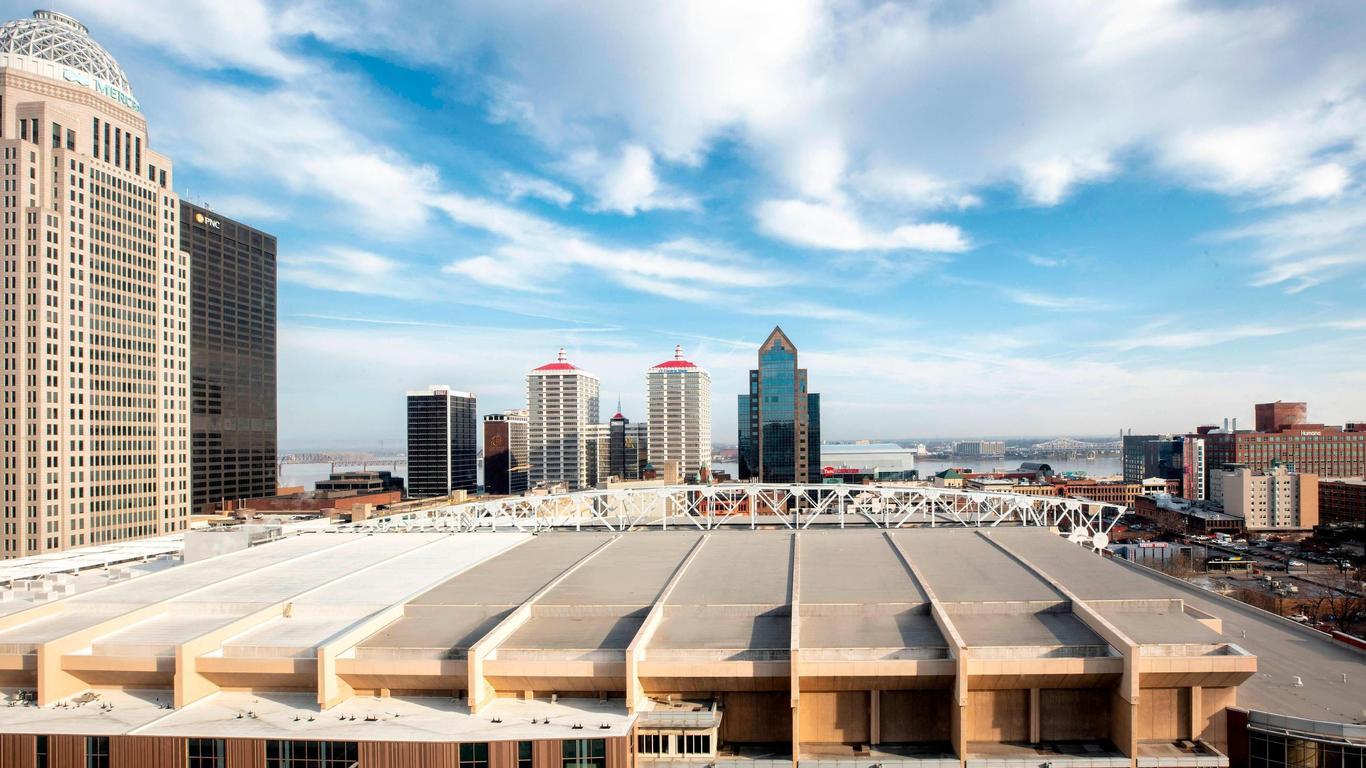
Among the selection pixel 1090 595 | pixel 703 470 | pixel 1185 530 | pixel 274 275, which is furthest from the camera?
pixel 703 470

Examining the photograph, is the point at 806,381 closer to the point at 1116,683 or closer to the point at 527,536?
the point at 527,536

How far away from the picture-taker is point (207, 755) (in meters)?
18.5

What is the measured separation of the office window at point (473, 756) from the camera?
59.7 ft

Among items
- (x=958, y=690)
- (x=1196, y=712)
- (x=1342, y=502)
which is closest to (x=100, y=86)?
(x=958, y=690)

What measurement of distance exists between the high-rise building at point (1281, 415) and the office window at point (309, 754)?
167166 millimetres

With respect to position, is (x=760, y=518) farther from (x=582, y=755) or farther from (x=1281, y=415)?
(x=1281, y=415)

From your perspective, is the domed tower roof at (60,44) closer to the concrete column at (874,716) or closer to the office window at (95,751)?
the office window at (95,751)

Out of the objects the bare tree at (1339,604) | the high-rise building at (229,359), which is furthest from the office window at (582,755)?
the high-rise building at (229,359)

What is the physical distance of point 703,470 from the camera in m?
137

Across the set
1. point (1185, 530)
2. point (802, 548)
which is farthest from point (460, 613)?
point (1185, 530)

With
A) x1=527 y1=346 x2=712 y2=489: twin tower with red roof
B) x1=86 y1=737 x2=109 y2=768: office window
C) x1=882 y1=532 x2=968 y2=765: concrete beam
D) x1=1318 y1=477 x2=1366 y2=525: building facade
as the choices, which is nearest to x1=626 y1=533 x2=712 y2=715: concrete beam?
x1=882 y1=532 x2=968 y2=765: concrete beam

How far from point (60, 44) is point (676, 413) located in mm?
103282

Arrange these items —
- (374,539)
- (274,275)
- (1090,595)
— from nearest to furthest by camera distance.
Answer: (1090,595) < (374,539) < (274,275)

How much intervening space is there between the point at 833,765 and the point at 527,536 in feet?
85.8
